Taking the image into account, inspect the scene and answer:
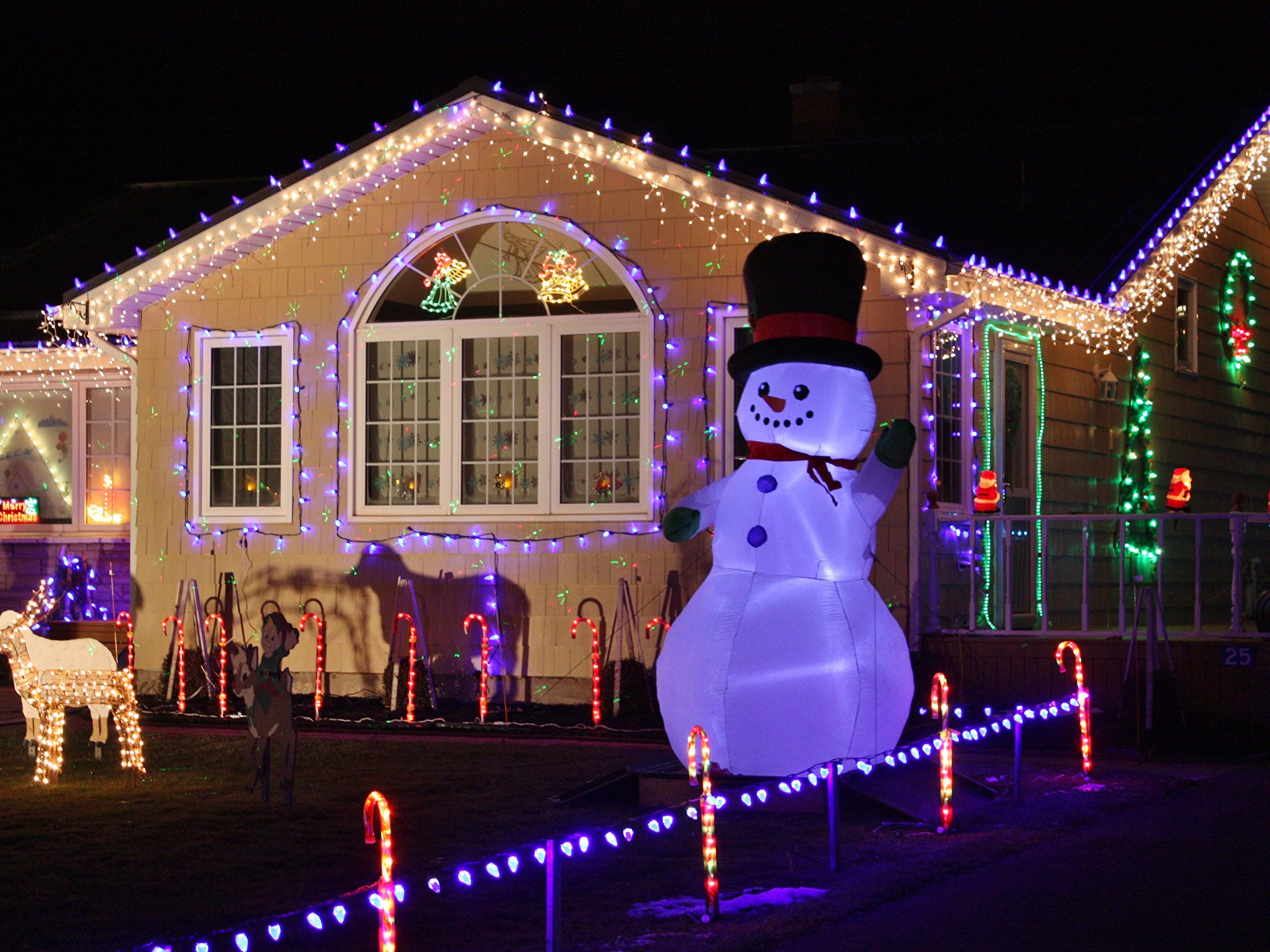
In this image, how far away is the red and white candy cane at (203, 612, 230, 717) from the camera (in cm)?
1370

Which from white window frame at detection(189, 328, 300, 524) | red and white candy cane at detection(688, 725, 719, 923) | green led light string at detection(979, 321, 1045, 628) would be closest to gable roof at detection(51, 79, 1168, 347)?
green led light string at detection(979, 321, 1045, 628)

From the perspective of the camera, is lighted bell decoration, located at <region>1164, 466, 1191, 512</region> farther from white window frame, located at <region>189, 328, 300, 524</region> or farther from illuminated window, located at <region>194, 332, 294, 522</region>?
illuminated window, located at <region>194, 332, 294, 522</region>

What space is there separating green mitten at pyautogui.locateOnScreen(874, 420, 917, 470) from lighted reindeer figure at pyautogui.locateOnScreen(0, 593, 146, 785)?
16.3ft

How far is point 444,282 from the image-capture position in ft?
47.1

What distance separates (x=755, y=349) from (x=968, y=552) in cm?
527

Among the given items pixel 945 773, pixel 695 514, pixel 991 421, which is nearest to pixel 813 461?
pixel 695 514

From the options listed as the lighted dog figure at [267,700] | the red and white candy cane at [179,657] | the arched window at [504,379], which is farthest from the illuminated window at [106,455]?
the lighted dog figure at [267,700]

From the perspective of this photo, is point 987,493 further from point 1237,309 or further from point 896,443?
point 1237,309

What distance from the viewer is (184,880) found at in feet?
23.9

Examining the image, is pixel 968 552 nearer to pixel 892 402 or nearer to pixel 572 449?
pixel 892 402

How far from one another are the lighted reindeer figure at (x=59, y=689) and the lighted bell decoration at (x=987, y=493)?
687 cm

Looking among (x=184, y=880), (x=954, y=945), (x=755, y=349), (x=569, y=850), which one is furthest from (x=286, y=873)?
(x=755, y=349)

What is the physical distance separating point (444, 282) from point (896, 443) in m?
6.69

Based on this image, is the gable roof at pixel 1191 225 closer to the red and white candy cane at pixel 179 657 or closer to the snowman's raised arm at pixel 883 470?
the snowman's raised arm at pixel 883 470
